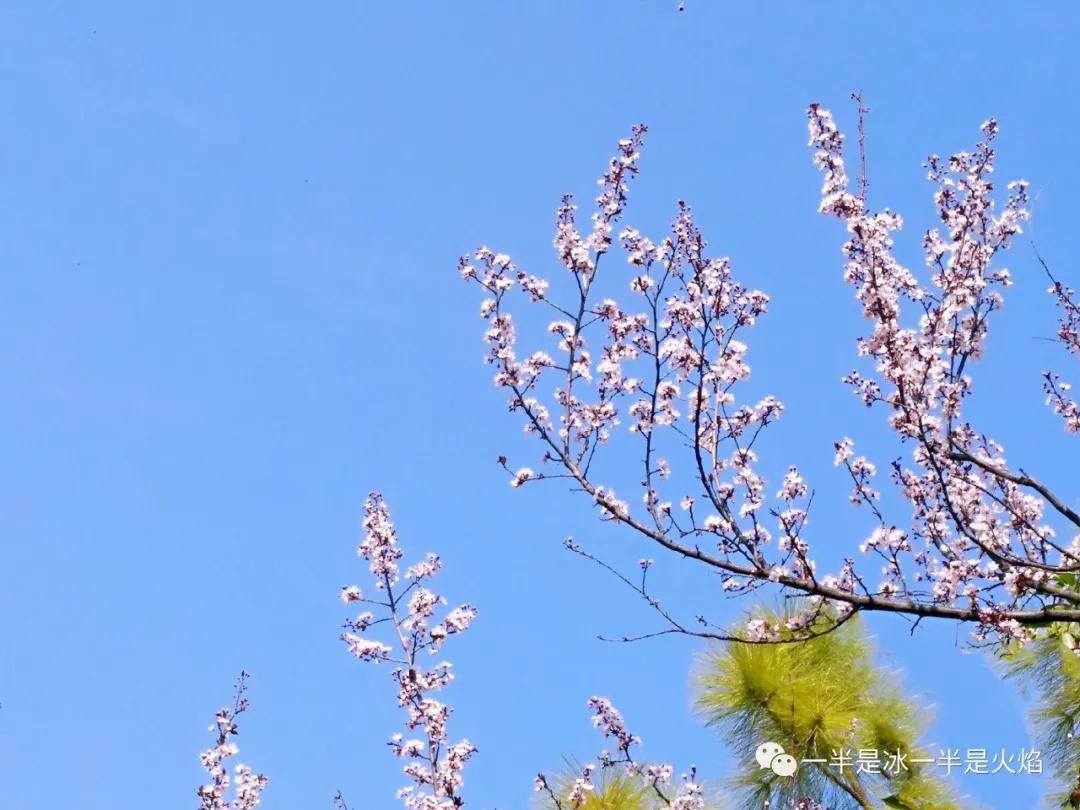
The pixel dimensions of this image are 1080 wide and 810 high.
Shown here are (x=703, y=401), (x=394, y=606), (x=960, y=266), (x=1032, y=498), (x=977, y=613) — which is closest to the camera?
(x=977, y=613)

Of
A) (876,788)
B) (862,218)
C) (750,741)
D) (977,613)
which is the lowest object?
(977,613)

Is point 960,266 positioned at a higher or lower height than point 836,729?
higher

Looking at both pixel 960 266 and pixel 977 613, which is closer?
pixel 977 613

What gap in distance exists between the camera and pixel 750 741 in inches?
314

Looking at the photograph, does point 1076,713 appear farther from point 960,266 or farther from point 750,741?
point 960,266

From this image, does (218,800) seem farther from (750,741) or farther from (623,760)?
(750,741)

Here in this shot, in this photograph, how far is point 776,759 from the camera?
7617mm

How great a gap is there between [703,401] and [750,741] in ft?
13.0

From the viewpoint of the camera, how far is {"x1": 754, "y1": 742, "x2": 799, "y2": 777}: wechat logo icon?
24.7 ft

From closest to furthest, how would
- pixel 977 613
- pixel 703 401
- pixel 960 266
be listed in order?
pixel 977 613, pixel 703 401, pixel 960 266

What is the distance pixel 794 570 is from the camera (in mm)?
4730

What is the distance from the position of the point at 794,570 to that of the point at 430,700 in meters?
2.27

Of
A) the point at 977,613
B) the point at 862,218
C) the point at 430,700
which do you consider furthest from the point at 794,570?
the point at 430,700

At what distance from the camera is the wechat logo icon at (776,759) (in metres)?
7.53
